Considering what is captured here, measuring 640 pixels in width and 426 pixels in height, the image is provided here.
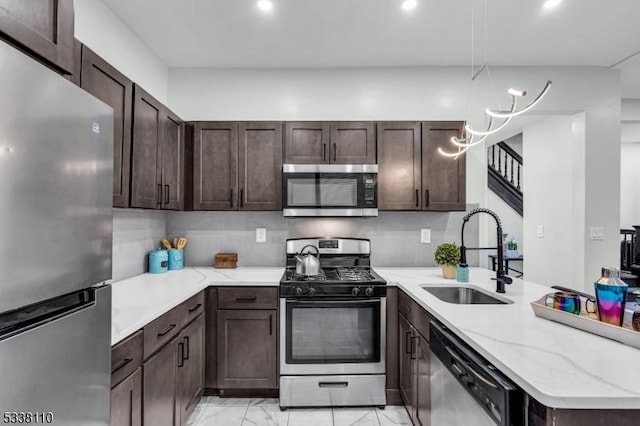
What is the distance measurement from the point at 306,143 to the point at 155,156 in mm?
1176

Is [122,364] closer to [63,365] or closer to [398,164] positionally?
[63,365]

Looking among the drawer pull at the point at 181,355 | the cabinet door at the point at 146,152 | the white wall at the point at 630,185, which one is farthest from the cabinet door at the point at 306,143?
the white wall at the point at 630,185

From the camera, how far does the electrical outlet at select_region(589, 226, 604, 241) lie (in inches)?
121

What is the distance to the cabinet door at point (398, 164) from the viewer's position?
2.86 metres

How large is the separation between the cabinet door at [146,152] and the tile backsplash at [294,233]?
2.62 feet

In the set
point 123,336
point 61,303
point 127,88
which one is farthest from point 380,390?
point 127,88

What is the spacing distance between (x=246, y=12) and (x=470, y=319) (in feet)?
7.67

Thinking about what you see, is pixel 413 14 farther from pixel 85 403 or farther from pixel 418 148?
pixel 85 403

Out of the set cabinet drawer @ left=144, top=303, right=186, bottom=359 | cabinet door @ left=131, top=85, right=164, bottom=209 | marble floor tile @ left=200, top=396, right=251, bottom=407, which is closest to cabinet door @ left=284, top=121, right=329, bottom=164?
cabinet door @ left=131, top=85, right=164, bottom=209

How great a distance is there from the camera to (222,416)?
236 centimetres

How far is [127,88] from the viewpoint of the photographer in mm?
1934

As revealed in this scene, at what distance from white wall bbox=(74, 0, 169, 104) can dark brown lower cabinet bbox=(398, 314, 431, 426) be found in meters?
2.71

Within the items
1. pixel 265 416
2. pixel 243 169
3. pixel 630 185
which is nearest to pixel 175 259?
pixel 243 169

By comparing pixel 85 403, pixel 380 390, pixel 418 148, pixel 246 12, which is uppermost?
pixel 246 12
